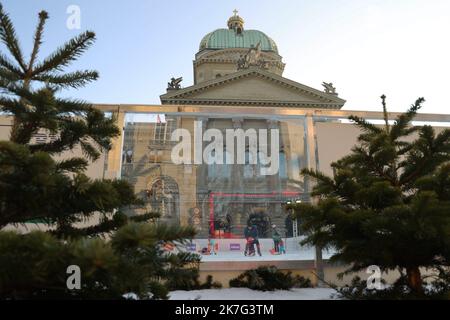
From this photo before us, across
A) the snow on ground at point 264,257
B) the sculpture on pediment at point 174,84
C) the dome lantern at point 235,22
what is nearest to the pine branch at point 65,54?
the snow on ground at point 264,257

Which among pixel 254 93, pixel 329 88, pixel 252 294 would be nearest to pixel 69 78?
pixel 252 294

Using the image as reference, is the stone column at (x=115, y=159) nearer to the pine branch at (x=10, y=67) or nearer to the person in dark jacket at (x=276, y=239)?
the person in dark jacket at (x=276, y=239)

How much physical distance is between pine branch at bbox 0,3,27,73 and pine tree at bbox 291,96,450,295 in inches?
181

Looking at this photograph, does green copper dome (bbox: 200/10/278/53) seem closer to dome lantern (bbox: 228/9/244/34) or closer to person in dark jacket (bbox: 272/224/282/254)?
dome lantern (bbox: 228/9/244/34)

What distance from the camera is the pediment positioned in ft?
127

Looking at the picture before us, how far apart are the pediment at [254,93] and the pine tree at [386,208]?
105 ft

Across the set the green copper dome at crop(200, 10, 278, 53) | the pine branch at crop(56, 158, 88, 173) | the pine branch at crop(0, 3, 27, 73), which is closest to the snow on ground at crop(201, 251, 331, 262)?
the pine branch at crop(56, 158, 88, 173)

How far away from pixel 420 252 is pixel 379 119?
8133mm

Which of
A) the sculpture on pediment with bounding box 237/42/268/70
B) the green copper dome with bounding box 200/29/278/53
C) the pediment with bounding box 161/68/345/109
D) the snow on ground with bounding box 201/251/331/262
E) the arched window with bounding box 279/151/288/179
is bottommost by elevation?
the snow on ground with bounding box 201/251/331/262

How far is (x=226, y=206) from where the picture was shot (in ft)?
46.8

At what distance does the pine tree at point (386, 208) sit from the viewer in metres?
5.69
